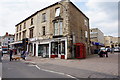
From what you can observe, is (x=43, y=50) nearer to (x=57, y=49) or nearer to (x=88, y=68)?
(x=57, y=49)

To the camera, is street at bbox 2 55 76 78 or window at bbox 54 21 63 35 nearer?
street at bbox 2 55 76 78

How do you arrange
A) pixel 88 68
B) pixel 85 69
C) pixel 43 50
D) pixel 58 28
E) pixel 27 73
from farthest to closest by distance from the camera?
pixel 43 50
pixel 58 28
pixel 88 68
pixel 85 69
pixel 27 73

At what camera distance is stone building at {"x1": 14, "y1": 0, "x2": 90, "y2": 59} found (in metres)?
18.3

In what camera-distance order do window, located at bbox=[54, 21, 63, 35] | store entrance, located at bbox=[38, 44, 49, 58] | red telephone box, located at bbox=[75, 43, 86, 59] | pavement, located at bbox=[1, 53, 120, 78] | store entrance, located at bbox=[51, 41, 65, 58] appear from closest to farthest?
1. pavement, located at bbox=[1, 53, 120, 78]
2. red telephone box, located at bbox=[75, 43, 86, 59]
3. store entrance, located at bbox=[51, 41, 65, 58]
4. window, located at bbox=[54, 21, 63, 35]
5. store entrance, located at bbox=[38, 44, 49, 58]

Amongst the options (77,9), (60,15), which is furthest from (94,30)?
(60,15)

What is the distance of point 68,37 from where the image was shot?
58.6 ft

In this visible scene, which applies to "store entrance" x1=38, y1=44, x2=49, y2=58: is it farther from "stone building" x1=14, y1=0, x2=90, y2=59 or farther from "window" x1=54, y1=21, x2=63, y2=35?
"window" x1=54, y1=21, x2=63, y2=35

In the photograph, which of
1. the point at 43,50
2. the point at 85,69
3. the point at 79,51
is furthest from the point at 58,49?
the point at 85,69

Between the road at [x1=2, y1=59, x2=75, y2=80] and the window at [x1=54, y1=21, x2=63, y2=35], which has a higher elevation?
the window at [x1=54, y1=21, x2=63, y2=35]

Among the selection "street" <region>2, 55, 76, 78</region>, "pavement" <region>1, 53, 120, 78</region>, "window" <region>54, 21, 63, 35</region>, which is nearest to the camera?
"street" <region>2, 55, 76, 78</region>

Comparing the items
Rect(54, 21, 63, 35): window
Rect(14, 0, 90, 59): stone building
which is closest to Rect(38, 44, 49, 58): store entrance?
Rect(14, 0, 90, 59): stone building

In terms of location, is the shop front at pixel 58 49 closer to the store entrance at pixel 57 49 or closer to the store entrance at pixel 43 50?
the store entrance at pixel 57 49

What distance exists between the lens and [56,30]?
19797 mm

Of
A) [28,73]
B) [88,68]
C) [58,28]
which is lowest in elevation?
[88,68]
